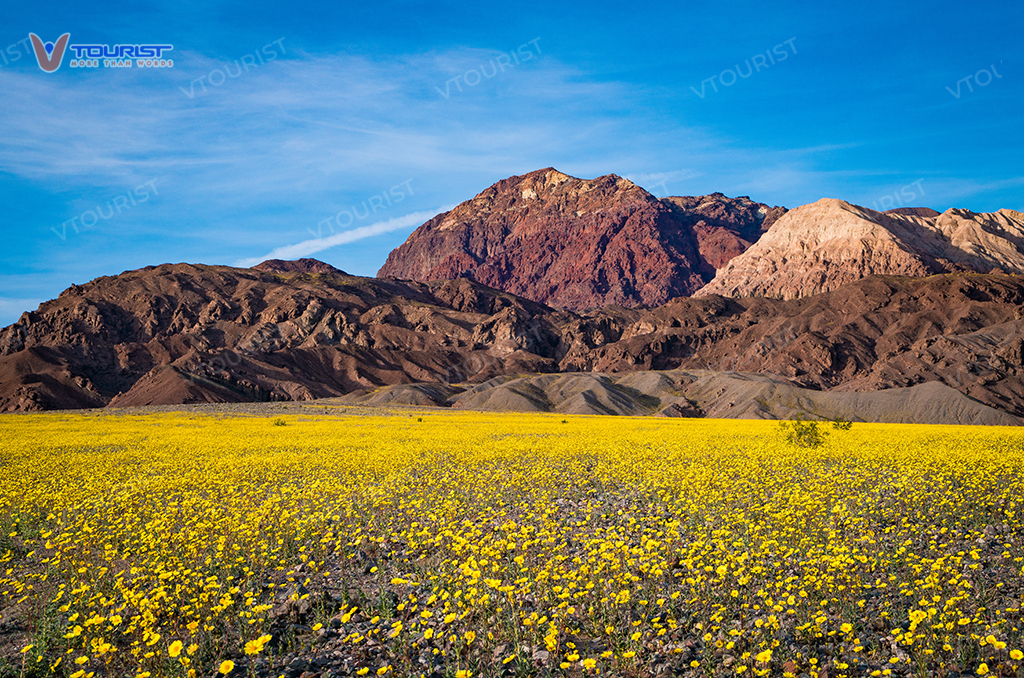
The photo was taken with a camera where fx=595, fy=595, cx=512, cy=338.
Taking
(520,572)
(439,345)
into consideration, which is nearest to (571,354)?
(439,345)

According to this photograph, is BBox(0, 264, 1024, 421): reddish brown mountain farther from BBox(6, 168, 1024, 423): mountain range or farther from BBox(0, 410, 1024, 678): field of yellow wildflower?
BBox(0, 410, 1024, 678): field of yellow wildflower

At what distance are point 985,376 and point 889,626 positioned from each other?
391ft

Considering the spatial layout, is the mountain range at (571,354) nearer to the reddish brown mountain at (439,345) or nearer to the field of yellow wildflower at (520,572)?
the reddish brown mountain at (439,345)

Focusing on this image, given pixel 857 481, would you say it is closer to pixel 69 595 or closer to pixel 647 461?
pixel 647 461

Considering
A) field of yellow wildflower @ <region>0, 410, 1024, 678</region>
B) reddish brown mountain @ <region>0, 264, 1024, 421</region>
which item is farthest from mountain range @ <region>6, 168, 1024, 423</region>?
field of yellow wildflower @ <region>0, 410, 1024, 678</region>

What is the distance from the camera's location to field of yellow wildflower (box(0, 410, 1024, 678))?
25.0 ft

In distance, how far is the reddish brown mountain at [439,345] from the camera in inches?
4562

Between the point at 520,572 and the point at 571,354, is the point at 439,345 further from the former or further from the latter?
the point at 520,572

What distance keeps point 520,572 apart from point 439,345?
174 meters

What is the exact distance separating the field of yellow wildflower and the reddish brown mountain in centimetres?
10031

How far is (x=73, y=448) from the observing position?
33.1 metres

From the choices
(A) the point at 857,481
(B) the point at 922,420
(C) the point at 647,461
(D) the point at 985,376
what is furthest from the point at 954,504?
(D) the point at 985,376

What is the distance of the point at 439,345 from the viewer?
600 feet

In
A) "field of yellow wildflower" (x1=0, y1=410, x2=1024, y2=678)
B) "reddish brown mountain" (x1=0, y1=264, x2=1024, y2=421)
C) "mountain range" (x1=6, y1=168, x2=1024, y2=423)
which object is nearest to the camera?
"field of yellow wildflower" (x1=0, y1=410, x2=1024, y2=678)
